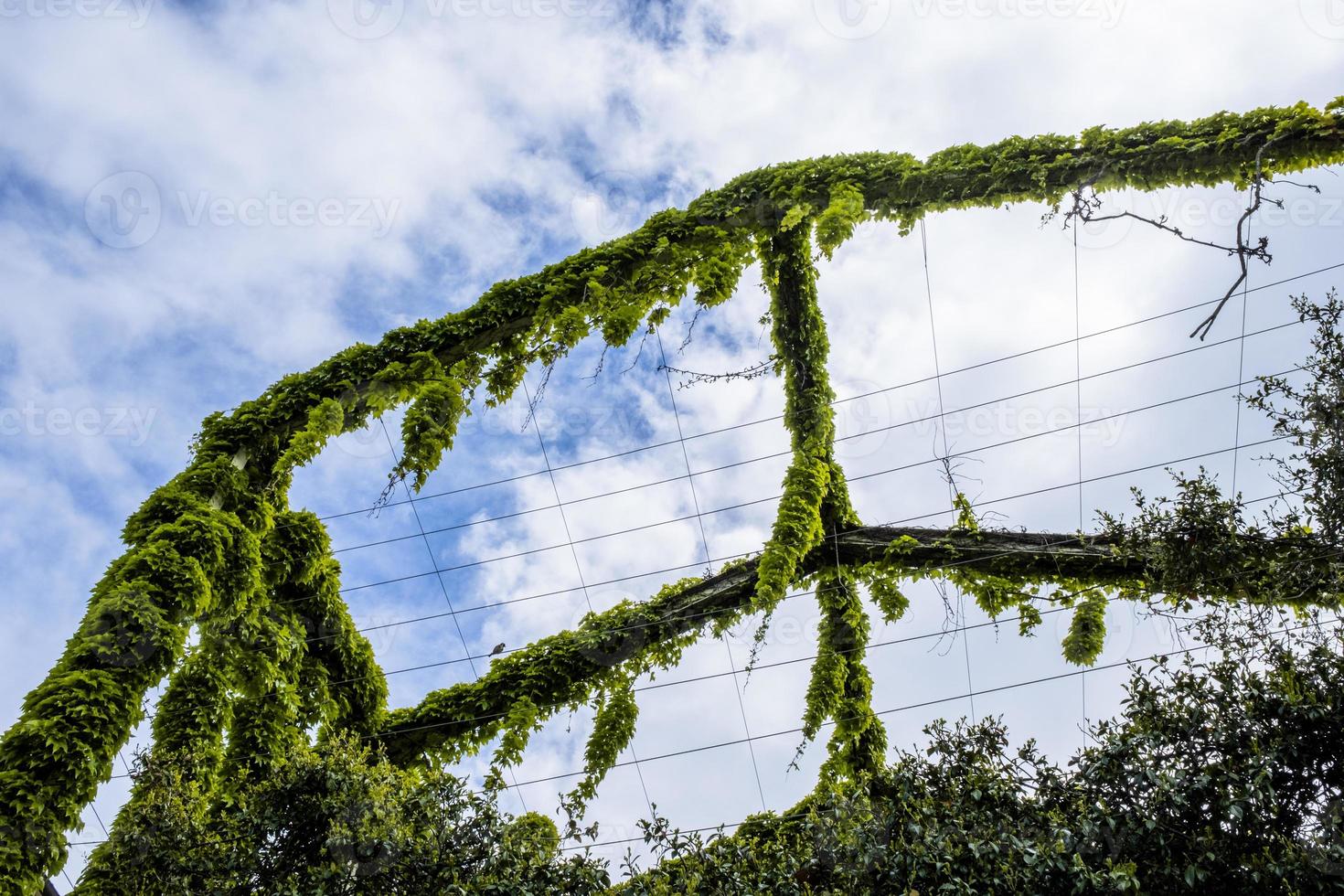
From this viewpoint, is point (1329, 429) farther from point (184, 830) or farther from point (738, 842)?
point (184, 830)

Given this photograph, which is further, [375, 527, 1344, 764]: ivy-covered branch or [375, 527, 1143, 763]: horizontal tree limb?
[375, 527, 1143, 763]: horizontal tree limb

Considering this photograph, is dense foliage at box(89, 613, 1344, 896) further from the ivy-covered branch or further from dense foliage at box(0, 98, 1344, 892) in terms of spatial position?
the ivy-covered branch

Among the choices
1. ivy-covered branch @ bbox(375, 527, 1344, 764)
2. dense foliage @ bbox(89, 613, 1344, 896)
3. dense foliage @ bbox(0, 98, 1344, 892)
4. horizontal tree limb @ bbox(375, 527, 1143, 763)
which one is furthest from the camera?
horizontal tree limb @ bbox(375, 527, 1143, 763)

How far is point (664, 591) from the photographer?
10.8m

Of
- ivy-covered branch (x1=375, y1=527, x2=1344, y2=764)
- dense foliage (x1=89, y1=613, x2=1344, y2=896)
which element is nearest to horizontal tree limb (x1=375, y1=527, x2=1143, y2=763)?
ivy-covered branch (x1=375, y1=527, x2=1344, y2=764)

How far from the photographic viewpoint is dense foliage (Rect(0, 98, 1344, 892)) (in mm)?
9016

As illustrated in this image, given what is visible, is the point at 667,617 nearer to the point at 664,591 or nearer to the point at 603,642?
the point at 664,591

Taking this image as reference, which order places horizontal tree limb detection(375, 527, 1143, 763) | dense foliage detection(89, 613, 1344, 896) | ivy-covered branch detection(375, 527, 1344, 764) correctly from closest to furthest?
dense foliage detection(89, 613, 1344, 896), ivy-covered branch detection(375, 527, 1344, 764), horizontal tree limb detection(375, 527, 1143, 763)

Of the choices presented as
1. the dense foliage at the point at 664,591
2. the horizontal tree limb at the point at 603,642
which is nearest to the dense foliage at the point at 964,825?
the dense foliage at the point at 664,591

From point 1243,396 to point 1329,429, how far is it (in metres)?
0.56

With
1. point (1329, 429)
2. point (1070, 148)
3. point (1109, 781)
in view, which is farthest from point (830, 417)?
point (1109, 781)

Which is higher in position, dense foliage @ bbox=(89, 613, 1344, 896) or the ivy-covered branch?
the ivy-covered branch

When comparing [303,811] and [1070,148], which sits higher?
[1070,148]

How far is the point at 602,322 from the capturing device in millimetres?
10250
